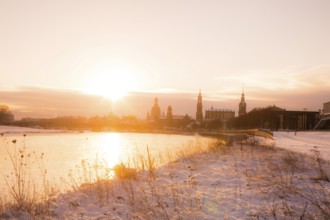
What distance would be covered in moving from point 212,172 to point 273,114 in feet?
310

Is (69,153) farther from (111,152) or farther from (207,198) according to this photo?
(207,198)

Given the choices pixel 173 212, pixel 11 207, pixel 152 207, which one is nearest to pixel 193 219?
pixel 173 212

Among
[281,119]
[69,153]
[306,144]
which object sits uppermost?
[281,119]

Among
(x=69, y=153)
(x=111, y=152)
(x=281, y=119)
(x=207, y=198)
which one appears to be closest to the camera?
(x=207, y=198)

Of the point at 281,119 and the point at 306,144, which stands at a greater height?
the point at 281,119

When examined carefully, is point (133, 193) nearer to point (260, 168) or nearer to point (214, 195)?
point (214, 195)

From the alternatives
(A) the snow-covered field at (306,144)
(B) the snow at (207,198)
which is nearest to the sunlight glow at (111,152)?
(B) the snow at (207,198)

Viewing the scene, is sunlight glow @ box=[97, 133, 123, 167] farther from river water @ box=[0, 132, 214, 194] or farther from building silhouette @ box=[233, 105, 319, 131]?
building silhouette @ box=[233, 105, 319, 131]

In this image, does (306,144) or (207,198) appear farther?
(306,144)

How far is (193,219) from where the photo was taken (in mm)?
7090

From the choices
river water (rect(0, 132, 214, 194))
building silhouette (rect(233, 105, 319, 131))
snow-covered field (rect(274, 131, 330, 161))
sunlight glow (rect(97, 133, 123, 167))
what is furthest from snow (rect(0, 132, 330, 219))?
building silhouette (rect(233, 105, 319, 131))

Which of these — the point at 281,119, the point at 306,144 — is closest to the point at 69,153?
the point at 306,144

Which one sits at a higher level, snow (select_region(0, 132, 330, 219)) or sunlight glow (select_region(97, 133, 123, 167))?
snow (select_region(0, 132, 330, 219))

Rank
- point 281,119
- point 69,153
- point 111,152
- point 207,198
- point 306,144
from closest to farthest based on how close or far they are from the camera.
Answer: point 207,198 < point 306,144 < point 69,153 < point 111,152 < point 281,119
